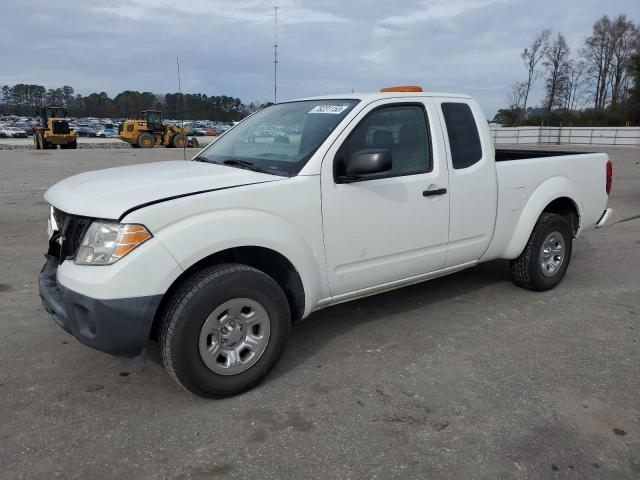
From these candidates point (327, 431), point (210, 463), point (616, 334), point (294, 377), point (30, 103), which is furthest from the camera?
point (30, 103)

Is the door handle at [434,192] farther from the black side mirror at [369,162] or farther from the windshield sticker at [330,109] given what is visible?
the windshield sticker at [330,109]

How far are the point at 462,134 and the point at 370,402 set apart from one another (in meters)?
2.27

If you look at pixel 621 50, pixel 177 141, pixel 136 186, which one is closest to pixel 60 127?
pixel 177 141

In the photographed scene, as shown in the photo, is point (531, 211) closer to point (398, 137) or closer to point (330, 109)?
point (398, 137)

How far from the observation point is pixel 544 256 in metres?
5.03

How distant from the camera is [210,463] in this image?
8.46 ft

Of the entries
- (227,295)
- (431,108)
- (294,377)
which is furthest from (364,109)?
(294,377)

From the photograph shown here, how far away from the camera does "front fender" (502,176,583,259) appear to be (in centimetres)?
470

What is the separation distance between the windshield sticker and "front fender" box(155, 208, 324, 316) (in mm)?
976

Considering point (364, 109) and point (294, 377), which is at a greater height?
point (364, 109)

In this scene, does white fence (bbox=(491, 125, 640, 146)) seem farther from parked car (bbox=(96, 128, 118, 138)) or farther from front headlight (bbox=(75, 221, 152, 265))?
parked car (bbox=(96, 128, 118, 138))

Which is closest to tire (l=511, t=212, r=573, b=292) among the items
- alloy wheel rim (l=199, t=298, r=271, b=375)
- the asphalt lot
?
the asphalt lot

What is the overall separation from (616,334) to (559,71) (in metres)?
58.5

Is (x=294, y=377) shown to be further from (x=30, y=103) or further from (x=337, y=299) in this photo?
(x=30, y=103)
